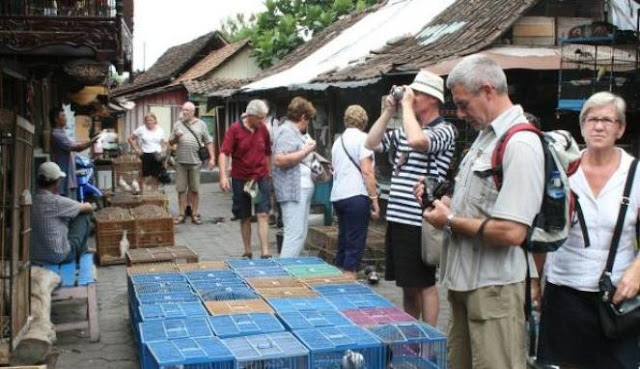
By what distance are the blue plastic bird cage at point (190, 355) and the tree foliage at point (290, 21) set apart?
24000 millimetres

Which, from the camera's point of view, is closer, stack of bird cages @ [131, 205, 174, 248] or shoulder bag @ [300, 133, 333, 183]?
shoulder bag @ [300, 133, 333, 183]

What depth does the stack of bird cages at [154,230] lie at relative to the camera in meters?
10.4

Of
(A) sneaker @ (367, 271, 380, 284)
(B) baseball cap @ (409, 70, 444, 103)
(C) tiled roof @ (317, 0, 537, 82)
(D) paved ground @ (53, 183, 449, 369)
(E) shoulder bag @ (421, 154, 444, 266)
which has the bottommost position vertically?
(D) paved ground @ (53, 183, 449, 369)

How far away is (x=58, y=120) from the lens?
11.0m

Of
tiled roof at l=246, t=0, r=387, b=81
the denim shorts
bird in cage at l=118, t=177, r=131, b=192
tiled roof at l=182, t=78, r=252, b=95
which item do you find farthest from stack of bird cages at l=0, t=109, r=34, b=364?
tiled roof at l=182, t=78, r=252, b=95

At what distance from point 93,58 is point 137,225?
4.52 metres

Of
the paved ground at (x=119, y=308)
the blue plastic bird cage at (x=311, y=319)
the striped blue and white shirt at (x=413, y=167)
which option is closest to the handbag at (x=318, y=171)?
the paved ground at (x=119, y=308)

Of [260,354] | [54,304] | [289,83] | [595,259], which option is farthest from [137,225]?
[595,259]

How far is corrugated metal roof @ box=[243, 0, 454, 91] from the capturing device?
46.5 feet

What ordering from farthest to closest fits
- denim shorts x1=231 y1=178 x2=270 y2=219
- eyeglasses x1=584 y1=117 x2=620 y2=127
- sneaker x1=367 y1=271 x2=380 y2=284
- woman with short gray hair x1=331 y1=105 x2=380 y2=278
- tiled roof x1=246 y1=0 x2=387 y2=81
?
1. tiled roof x1=246 y1=0 x2=387 y2=81
2. denim shorts x1=231 y1=178 x2=270 y2=219
3. sneaker x1=367 y1=271 x2=380 y2=284
4. woman with short gray hair x1=331 y1=105 x2=380 y2=278
5. eyeglasses x1=584 y1=117 x2=620 y2=127

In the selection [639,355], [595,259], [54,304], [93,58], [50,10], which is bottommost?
[54,304]

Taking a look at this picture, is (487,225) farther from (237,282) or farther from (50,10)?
(50,10)

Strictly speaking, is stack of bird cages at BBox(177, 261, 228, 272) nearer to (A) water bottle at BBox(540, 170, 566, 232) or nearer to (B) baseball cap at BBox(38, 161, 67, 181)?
(B) baseball cap at BBox(38, 161, 67, 181)

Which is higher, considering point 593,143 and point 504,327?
point 593,143
